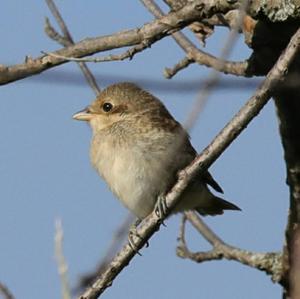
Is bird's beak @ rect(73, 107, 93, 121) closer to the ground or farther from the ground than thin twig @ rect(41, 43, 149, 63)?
closer to the ground

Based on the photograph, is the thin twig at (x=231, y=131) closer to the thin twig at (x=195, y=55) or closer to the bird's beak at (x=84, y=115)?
the thin twig at (x=195, y=55)

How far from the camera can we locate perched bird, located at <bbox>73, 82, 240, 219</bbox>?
15.7 feet

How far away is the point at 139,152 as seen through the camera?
15.9 feet

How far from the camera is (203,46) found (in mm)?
4770

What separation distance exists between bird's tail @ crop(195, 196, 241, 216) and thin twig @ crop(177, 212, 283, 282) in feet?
2.28

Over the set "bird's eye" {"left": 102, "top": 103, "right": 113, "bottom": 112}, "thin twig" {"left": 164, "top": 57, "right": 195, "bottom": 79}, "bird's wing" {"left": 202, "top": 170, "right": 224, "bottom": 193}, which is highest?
"thin twig" {"left": 164, "top": 57, "right": 195, "bottom": 79}

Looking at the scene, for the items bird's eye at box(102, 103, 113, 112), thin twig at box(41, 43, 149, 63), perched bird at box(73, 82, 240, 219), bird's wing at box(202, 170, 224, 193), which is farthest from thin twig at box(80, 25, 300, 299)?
bird's eye at box(102, 103, 113, 112)

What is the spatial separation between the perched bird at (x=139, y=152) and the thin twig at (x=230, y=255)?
230 mm

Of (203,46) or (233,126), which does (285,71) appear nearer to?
(233,126)

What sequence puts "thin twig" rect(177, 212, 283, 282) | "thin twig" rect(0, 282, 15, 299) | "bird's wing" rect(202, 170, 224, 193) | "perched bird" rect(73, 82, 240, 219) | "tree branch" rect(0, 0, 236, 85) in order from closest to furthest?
"thin twig" rect(0, 282, 15, 299) < "tree branch" rect(0, 0, 236, 85) < "thin twig" rect(177, 212, 283, 282) < "perched bird" rect(73, 82, 240, 219) < "bird's wing" rect(202, 170, 224, 193)

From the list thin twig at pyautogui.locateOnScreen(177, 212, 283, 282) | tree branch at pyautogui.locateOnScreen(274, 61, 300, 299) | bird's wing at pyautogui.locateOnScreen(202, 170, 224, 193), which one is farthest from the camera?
bird's wing at pyautogui.locateOnScreen(202, 170, 224, 193)

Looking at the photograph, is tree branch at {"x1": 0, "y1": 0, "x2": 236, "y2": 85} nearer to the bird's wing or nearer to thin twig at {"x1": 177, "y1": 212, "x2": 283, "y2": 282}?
thin twig at {"x1": 177, "y1": 212, "x2": 283, "y2": 282}

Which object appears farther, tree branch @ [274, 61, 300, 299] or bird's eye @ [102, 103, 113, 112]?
bird's eye @ [102, 103, 113, 112]

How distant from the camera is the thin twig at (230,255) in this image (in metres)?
4.42
